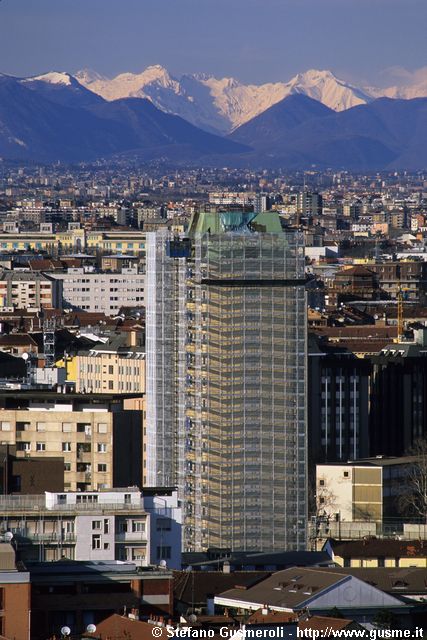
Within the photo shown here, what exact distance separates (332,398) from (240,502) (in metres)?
16.7

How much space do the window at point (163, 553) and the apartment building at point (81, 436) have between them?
8.01 metres

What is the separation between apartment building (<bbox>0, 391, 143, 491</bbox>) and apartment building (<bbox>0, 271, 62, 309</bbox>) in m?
64.0

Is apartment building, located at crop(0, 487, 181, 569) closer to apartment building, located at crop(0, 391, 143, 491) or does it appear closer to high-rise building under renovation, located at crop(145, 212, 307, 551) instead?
apartment building, located at crop(0, 391, 143, 491)

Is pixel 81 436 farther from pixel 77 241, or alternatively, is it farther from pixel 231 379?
pixel 77 241

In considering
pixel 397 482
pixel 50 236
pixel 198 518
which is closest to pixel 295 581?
pixel 198 518

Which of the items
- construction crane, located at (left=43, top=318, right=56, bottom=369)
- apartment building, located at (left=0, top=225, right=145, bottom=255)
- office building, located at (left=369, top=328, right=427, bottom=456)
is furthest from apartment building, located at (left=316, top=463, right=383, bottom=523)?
apartment building, located at (left=0, top=225, right=145, bottom=255)

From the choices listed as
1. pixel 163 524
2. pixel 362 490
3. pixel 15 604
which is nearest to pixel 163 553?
pixel 163 524

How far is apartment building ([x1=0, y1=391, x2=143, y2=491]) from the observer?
129ft

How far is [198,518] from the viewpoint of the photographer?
40469mm

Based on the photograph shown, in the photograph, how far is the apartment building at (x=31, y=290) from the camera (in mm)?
105312

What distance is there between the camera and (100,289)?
355 feet

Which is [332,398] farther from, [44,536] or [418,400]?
[44,536]

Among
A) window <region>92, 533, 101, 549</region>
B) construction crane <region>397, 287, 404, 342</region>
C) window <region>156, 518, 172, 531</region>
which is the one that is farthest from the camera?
construction crane <region>397, 287, 404, 342</region>

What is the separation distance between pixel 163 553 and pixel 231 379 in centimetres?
1174
